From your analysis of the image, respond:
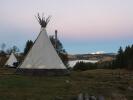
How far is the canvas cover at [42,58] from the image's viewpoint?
3997cm

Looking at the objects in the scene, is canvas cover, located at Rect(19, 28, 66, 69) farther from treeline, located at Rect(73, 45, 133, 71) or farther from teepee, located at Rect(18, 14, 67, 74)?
treeline, located at Rect(73, 45, 133, 71)

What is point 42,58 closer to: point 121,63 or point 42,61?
point 42,61

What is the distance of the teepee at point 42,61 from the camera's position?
39787 mm

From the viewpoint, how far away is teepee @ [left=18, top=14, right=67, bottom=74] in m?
39.8

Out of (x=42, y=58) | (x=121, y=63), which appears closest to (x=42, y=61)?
(x=42, y=58)

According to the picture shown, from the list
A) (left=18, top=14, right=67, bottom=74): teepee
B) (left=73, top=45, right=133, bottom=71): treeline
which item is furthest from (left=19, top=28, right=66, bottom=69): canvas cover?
(left=73, top=45, right=133, bottom=71): treeline

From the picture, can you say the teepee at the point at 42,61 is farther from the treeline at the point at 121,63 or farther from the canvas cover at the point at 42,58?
the treeline at the point at 121,63

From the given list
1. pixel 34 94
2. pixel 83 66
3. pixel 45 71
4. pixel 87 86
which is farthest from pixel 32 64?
pixel 83 66

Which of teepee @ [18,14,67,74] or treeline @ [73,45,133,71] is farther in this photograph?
treeline @ [73,45,133,71]

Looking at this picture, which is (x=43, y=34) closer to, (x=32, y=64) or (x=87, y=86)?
(x=32, y=64)

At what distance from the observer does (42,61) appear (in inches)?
1577

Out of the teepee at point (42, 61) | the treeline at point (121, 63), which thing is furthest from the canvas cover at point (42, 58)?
the treeline at point (121, 63)

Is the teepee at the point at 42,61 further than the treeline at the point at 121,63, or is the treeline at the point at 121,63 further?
the treeline at the point at 121,63

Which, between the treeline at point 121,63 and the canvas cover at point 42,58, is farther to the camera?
the treeline at point 121,63
